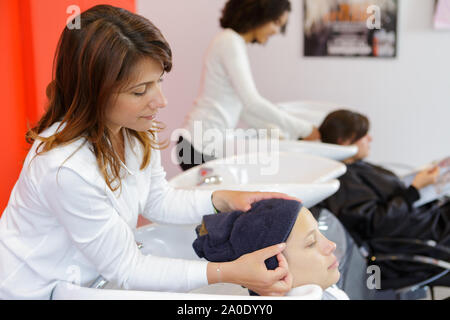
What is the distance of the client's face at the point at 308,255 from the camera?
0.85 meters

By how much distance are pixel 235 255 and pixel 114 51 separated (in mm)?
372

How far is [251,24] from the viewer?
1.64 m

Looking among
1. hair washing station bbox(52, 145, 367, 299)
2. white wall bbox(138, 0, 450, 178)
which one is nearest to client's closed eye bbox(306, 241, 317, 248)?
hair washing station bbox(52, 145, 367, 299)

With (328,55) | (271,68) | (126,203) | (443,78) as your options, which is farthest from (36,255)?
(443,78)

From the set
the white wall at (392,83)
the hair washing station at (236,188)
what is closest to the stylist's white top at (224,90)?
the hair washing station at (236,188)

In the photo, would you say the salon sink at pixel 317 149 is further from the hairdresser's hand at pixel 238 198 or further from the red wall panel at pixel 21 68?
the red wall panel at pixel 21 68

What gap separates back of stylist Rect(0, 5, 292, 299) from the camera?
743 mm

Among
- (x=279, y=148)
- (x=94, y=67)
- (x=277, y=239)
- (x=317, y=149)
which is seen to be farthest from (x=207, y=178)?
(x=94, y=67)

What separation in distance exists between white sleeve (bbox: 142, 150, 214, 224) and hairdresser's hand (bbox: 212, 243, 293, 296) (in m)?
0.21

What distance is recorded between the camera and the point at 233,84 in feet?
5.06

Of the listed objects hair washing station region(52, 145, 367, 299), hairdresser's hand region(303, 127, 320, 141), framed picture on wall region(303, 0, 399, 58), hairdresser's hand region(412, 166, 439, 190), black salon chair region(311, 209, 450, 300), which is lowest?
black salon chair region(311, 209, 450, 300)

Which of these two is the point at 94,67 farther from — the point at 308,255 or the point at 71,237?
the point at 308,255

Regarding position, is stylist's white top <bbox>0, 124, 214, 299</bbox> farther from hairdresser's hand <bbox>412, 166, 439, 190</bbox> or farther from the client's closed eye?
hairdresser's hand <bbox>412, 166, 439, 190</bbox>

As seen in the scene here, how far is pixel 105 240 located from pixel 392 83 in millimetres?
2237
